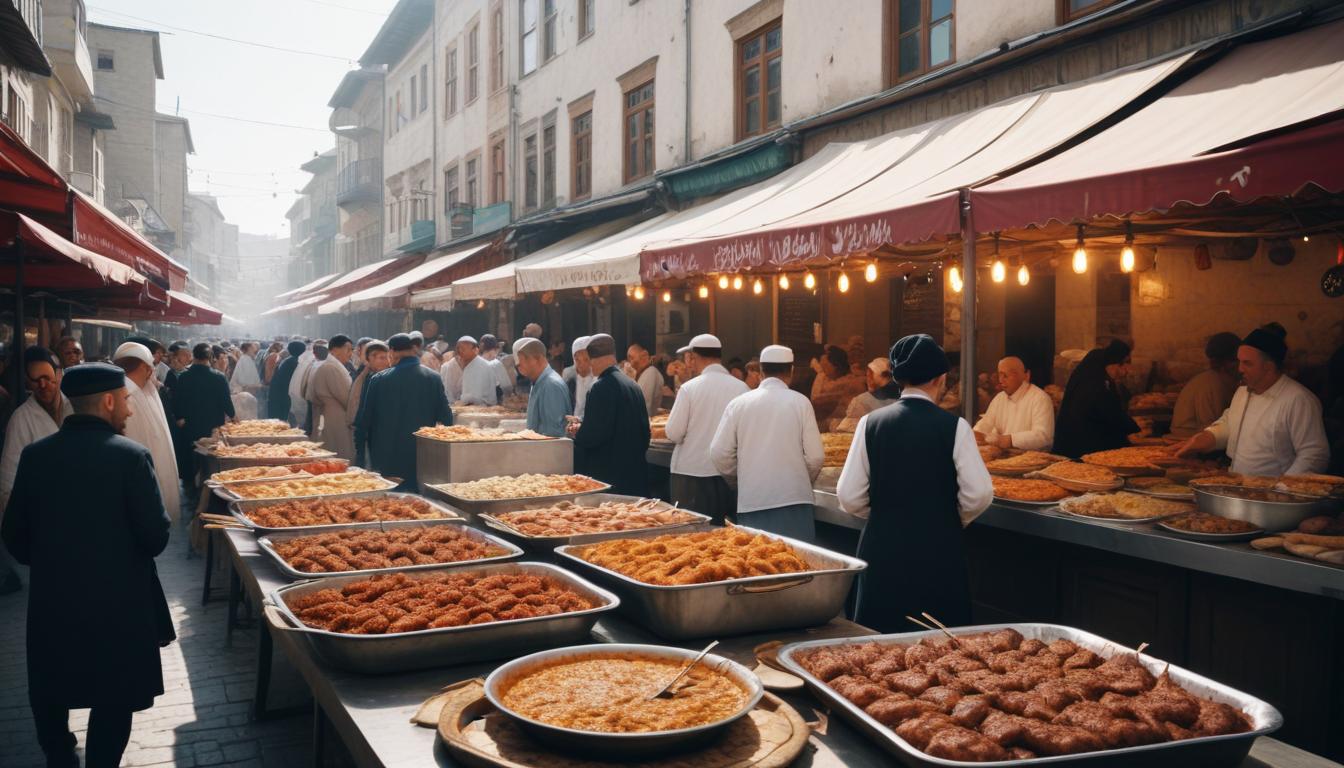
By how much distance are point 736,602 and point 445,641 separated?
0.98 m

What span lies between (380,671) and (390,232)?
34831 mm

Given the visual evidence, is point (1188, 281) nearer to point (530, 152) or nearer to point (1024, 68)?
point (1024, 68)

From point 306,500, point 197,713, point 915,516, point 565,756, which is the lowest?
point 197,713

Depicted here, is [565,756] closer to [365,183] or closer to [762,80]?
[762,80]

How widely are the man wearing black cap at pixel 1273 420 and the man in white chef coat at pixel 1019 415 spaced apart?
1483 millimetres

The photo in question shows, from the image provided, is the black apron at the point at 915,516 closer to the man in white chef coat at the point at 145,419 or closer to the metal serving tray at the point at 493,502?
the metal serving tray at the point at 493,502

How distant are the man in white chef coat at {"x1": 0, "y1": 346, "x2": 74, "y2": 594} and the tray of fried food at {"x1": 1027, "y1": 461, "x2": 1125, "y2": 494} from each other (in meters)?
6.35

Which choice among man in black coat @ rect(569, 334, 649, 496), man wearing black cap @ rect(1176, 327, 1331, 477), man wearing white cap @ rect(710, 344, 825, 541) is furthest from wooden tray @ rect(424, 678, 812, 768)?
man in black coat @ rect(569, 334, 649, 496)

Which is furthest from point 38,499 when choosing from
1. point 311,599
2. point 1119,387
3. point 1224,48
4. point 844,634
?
point 1119,387

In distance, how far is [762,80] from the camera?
13.8 m

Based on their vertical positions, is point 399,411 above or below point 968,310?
below

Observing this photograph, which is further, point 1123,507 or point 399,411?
point 399,411

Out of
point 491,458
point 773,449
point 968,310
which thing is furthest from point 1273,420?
point 491,458

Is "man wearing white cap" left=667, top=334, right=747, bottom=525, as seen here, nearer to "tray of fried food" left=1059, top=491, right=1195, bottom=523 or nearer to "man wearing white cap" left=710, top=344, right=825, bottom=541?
"man wearing white cap" left=710, top=344, right=825, bottom=541
